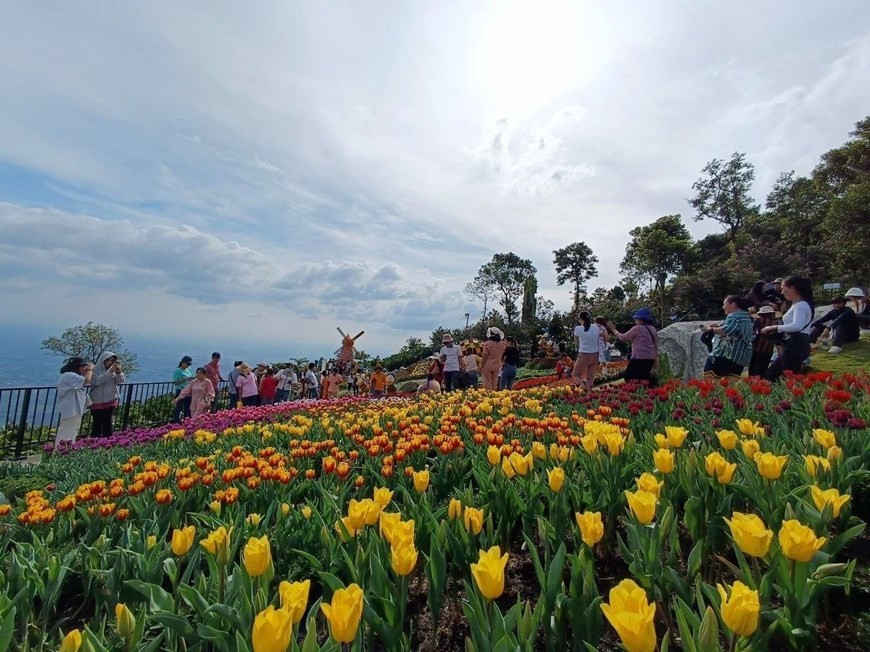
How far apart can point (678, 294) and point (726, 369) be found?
30.5 m

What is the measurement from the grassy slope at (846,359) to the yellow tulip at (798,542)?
10487 mm

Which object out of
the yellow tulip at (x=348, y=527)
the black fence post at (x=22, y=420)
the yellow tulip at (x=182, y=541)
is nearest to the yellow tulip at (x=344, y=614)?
the yellow tulip at (x=348, y=527)

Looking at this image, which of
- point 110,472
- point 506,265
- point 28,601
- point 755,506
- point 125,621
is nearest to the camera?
point 125,621

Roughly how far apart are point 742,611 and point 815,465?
1304 millimetres

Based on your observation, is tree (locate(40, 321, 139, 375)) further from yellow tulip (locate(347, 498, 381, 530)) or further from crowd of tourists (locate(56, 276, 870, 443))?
yellow tulip (locate(347, 498, 381, 530))

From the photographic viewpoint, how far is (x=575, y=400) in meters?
5.61

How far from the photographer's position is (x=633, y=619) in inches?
40.0

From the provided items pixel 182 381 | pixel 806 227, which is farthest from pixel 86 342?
pixel 806 227

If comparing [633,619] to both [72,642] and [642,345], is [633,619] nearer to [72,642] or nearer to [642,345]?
[72,642]

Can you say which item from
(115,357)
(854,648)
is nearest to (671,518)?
(854,648)

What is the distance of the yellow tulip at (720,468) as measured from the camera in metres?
1.92

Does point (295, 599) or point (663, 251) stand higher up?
point (663, 251)

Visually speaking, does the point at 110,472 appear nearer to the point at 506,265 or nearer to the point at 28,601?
the point at 28,601

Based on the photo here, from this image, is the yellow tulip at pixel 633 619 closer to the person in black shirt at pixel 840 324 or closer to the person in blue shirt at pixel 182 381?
the person in blue shirt at pixel 182 381
